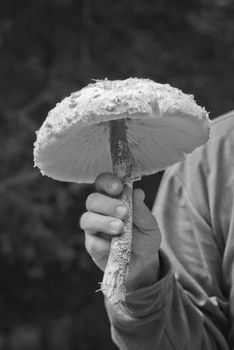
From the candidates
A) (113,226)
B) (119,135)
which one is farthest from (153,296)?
(119,135)

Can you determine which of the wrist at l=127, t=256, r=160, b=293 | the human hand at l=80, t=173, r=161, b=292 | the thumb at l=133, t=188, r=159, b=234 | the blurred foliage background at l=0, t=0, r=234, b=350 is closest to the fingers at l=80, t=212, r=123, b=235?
the human hand at l=80, t=173, r=161, b=292

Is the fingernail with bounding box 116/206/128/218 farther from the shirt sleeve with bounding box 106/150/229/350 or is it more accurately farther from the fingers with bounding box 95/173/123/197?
the shirt sleeve with bounding box 106/150/229/350

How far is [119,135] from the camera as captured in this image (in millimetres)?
1806

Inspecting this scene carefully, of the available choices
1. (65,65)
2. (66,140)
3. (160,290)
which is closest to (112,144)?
(66,140)

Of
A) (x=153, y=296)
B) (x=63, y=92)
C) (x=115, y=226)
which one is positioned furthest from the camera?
(x=63, y=92)

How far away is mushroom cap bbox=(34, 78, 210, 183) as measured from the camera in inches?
63.5

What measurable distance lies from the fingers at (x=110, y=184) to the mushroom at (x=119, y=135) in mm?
27

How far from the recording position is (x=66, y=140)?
180cm

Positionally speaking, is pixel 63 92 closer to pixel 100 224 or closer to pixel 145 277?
pixel 145 277

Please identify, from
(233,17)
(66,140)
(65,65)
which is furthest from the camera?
(233,17)

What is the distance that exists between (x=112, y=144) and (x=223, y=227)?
0.74 meters

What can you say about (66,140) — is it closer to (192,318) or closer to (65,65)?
(192,318)

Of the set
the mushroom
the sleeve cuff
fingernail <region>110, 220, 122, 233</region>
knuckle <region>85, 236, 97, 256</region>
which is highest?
the mushroom

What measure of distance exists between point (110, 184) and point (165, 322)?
67 centimetres
